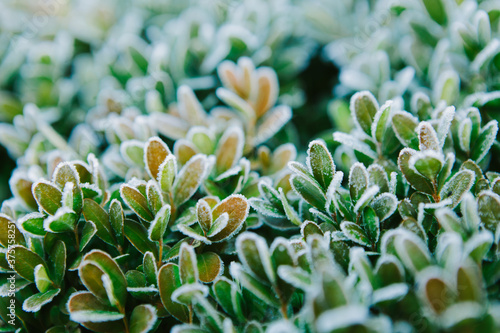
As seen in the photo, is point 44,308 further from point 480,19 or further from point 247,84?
point 480,19

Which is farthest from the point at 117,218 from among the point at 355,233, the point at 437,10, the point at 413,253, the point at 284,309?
the point at 437,10

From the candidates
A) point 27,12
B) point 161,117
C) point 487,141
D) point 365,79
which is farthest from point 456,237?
point 27,12

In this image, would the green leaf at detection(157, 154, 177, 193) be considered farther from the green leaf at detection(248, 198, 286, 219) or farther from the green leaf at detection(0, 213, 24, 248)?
the green leaf at detection(0, 213, 24, 248)

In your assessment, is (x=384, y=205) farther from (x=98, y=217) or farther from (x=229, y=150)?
(x=98, y=217)

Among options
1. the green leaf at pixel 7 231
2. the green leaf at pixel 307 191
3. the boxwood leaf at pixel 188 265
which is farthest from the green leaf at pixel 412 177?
the green leaf at pixel 7 231

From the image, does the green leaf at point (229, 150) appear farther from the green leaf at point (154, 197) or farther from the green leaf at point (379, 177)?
the green leaf at point (379, 177)

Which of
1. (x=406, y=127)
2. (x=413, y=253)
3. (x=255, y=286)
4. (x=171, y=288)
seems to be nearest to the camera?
(x=413, y=253)
